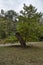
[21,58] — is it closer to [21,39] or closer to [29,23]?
[21,39]

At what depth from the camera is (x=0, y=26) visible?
14.1m

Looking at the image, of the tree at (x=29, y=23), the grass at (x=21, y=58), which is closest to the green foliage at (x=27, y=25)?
the tree at (x=29, y=23)

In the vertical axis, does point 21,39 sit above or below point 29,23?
below

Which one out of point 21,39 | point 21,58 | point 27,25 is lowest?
point 21,58

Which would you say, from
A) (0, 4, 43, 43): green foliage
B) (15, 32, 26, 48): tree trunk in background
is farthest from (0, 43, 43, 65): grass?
(0, 4, 43, 43): green foliage

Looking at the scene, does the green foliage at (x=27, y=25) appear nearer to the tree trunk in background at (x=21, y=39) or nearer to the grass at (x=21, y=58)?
the tree trunk in background at (x=21, y=39)

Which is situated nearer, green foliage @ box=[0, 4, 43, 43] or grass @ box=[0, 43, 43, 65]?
grass @ box=[0, 43, 43, 65]

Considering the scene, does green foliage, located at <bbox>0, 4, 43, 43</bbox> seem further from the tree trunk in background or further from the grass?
the grass

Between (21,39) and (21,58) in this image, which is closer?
(21,58)

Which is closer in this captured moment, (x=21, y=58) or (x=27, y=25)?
(x=21, y=58)

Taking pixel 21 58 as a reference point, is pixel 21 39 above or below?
above

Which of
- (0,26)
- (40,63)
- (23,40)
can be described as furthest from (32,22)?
(40,63)

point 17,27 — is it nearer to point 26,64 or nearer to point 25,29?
point 25,29

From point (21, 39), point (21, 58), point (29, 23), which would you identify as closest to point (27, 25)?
point (29, 23)
